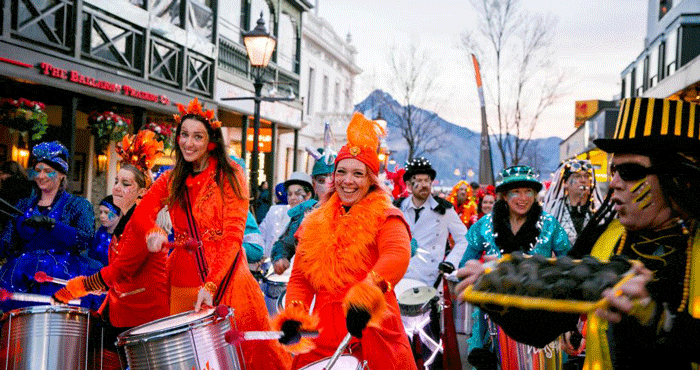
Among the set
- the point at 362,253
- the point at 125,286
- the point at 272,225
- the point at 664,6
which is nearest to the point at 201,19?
the point at 272,225

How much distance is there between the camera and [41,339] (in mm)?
3963

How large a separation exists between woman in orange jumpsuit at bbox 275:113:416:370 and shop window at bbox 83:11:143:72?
12.2 m

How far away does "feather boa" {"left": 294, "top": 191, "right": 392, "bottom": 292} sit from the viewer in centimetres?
381

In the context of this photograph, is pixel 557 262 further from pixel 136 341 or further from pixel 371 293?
pixel 136 341

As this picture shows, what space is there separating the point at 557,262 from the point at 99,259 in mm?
4720

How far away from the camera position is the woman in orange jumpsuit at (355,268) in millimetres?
3488

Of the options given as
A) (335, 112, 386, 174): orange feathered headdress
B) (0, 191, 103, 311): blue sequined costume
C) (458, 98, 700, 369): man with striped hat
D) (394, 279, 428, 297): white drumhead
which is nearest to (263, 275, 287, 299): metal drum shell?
(394, 279, 428, 297): white drumhead

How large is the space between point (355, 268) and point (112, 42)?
13.5 metres

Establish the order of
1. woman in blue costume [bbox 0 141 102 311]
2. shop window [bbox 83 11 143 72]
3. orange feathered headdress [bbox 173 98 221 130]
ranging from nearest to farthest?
orange feathered headdress [bbox 173 98 221 130], woman in blue costume [bbox 0 141 102 311], shop window [bbox 83 11 143 72]

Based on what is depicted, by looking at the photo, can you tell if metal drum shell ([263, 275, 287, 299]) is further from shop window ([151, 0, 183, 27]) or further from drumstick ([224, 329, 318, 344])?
shop window ([151, 0, 183, 27])

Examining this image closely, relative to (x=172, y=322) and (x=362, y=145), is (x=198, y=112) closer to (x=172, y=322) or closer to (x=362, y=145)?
(x=362, y=145)

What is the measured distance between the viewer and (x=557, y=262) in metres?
2.24

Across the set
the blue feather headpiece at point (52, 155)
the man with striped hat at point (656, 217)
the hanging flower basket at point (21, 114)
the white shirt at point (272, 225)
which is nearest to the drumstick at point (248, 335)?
the man with striped hat at point (656, 217)

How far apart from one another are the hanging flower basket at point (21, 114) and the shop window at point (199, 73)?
761cm
